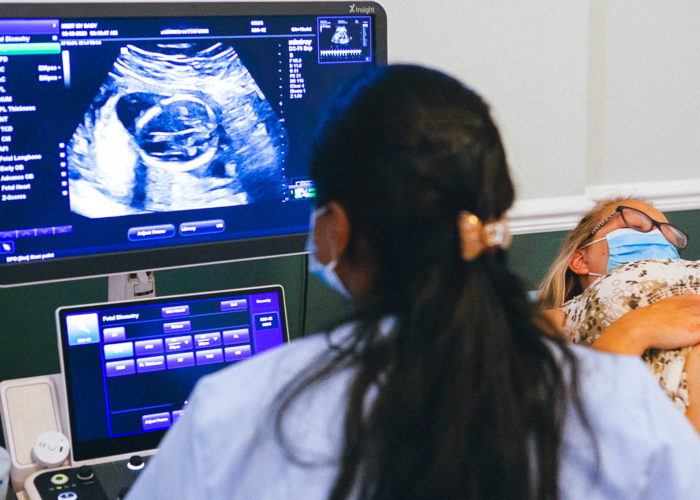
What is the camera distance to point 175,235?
1.40m

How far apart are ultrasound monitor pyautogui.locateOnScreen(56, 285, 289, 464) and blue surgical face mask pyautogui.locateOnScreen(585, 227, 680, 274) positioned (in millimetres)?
794

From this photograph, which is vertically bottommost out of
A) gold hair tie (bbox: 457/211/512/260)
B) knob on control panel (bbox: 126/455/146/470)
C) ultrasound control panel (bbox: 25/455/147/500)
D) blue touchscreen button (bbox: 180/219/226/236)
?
ultrasound control panel (bbox: 25/455/147/500)

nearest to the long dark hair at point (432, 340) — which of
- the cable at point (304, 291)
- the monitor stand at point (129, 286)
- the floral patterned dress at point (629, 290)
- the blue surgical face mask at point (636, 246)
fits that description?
the floral patterned dress at point (629, 290)

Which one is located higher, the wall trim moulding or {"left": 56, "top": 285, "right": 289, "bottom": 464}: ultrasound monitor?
the wall trim moulding

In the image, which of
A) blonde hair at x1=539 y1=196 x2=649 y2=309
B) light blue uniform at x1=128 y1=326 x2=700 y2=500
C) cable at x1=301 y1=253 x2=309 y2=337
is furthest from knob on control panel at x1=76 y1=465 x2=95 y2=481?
blonde hair at x1=539 y1=196 x2=649 y2=309

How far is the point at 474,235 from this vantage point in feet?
2.50

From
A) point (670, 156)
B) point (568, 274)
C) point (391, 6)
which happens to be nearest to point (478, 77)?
point (391, 6)

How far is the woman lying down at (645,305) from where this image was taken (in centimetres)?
126

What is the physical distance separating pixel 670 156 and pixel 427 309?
1.91 meters

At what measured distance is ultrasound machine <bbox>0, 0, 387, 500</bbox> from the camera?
1.29 meters

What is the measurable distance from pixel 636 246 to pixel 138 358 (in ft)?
3.40

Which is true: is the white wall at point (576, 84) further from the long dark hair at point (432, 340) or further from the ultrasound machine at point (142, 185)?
the long dark hair at point (432, 340)

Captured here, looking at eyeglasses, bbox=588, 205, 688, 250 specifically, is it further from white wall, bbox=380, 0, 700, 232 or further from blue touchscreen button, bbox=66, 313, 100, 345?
blue touchscreen button, bbox=66, 313, 100, 345

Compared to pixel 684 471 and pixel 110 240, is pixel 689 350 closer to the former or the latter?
pixel 684 471
